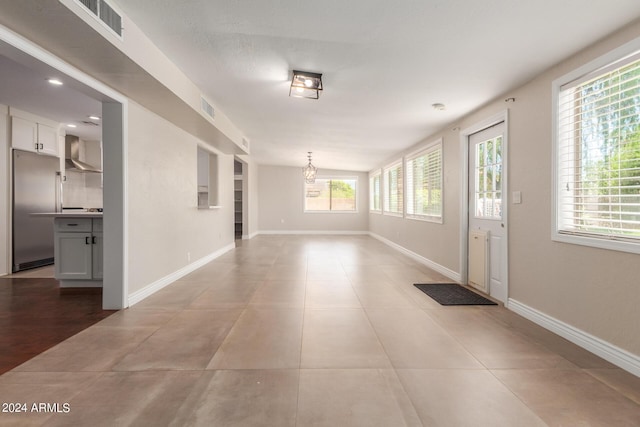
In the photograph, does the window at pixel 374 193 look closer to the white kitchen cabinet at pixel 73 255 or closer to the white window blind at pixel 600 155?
the white window blind at pixel 600 155

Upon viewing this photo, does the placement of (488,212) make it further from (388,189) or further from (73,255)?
(73,255)

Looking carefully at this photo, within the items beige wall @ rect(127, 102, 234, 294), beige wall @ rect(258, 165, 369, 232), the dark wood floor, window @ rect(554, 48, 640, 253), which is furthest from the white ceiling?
beige wall @ rect(258, 165, 369, 232)

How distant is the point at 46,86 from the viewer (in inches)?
159

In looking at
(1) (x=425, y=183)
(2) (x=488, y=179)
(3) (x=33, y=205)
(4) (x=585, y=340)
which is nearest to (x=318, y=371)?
(4) (x=585, y=340)

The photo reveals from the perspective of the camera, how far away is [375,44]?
2.62m

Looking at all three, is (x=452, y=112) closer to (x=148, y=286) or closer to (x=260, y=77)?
(x=260, y=77)

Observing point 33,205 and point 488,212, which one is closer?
point 488,212

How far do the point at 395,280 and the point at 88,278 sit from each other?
166 inches

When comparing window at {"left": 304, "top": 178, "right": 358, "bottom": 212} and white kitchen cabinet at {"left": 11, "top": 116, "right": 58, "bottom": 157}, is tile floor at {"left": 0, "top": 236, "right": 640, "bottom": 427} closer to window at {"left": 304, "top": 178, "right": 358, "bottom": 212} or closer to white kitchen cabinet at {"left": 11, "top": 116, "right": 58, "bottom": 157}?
white kitchen cabinet at {"left": 11, "top": 116, "right": 58, "bottom": 157}

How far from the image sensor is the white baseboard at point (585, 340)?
216 cm

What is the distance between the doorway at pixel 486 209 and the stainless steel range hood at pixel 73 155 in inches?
283

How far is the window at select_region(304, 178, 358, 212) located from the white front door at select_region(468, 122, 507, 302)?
24.6 feet

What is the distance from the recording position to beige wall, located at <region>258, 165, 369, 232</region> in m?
11.6

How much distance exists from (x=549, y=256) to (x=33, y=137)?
24.7ft
